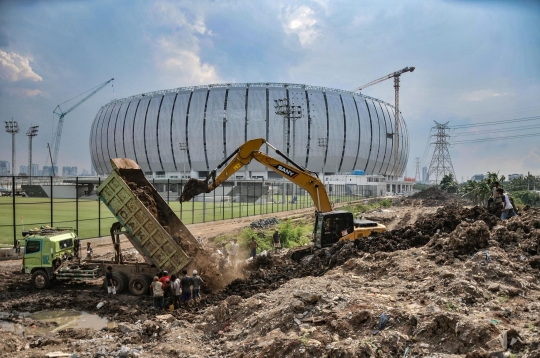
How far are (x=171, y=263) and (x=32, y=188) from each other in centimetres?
7136

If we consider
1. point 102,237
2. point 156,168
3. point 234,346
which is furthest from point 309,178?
point 156,168

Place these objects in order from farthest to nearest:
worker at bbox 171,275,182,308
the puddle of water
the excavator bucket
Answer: the excavator bucket
worker at bbox 171,275,182,308
the puddle of water

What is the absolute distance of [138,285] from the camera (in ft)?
47.3

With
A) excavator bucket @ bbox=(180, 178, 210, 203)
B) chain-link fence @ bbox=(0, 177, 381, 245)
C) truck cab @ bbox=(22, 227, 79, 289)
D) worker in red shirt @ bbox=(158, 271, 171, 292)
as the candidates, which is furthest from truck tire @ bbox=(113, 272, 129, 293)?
chain-link fence @ bbox=(0, 177, 381, 245)

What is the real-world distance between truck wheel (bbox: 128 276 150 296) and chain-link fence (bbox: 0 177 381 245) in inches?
322

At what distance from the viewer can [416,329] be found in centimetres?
769

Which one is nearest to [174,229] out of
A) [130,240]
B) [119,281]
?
[130,240]

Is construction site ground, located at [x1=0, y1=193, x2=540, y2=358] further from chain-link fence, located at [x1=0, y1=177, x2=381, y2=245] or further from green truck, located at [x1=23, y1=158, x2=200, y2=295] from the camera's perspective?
chain-link fence, located at [x1=0, y1=177, x2=381, y2=245]

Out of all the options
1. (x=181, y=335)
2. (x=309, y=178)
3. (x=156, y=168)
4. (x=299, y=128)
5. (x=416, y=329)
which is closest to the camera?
(x=416, y=329)

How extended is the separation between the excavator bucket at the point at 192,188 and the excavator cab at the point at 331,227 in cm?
534

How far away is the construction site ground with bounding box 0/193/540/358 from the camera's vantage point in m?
7.41

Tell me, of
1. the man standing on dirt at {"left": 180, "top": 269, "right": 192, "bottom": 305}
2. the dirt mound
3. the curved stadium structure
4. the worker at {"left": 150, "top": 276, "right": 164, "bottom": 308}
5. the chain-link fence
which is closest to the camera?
the worker at {"left": 150, "top": 276, "right": 164, "bottom": 308}

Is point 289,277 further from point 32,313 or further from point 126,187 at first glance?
point 32,313

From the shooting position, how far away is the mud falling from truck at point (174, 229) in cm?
1447
